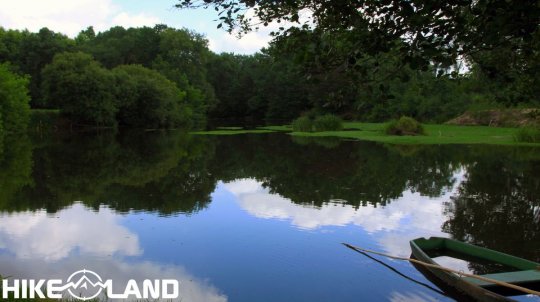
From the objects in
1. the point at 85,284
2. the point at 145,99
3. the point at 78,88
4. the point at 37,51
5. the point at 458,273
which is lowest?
the point at 85,284

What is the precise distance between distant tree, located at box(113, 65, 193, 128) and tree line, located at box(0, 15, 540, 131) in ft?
0.43

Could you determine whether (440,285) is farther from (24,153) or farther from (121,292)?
(24,153)

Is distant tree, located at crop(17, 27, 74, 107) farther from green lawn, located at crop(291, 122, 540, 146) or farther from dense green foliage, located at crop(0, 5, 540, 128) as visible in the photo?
green lawn, located at crop(291, 122, 540, 146)

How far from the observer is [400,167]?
894 inches

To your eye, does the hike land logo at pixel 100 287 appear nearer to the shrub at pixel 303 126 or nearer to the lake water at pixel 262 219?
the lake water at pixel 262 219

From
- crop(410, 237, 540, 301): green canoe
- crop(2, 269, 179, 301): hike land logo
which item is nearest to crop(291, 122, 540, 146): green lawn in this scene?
crop(410, 237, 540, 301): green canoe

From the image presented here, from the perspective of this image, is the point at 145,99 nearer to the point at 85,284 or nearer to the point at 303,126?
the point at 303,126

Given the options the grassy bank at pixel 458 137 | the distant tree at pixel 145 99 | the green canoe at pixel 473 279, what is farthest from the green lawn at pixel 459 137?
the distant tree at pixel 145 99

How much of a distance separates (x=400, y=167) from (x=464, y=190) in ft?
17.7

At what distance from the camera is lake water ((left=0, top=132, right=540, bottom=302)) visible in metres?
8.97

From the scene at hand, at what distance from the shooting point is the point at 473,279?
797 centimetres

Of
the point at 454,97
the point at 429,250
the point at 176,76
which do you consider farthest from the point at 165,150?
the point at 176,76

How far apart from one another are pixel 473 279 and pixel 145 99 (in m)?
60.6

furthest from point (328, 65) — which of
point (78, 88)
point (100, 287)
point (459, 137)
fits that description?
point (78, 88)
